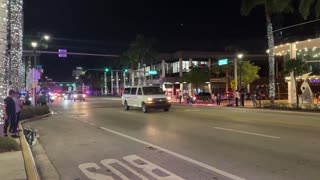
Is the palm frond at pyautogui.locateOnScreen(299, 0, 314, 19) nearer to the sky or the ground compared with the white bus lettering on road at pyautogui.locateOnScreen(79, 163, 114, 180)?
nearer to the sky

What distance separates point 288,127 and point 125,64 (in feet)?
287

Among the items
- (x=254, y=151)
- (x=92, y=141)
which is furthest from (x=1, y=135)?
(x=254, y=151)

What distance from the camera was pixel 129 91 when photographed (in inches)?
1355

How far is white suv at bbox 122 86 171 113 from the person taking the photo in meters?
30.4

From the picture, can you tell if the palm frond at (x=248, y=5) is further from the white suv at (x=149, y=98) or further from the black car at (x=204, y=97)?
the black car at (x=204, y=97)

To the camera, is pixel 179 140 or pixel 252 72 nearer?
pixel 179 140

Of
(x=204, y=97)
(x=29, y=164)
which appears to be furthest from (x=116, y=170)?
(x=204, y=97)

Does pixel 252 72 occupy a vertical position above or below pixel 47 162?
above

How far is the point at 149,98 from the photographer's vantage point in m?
30.4

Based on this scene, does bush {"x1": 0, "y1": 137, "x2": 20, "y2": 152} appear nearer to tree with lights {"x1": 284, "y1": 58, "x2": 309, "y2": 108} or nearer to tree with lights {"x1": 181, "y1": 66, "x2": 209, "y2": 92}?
tree with lights {"x1": 284, "y1": 58, "x2": 309, "y2": 108}

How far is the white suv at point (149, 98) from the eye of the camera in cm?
3041

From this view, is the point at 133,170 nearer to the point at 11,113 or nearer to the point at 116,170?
the point at 116,170

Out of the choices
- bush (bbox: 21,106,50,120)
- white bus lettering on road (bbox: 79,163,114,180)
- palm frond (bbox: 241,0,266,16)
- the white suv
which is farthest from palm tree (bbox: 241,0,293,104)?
white bus lettering on road (bbox: 79,163,114,180)

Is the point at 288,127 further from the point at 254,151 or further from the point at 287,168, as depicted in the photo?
the point at 287,168
